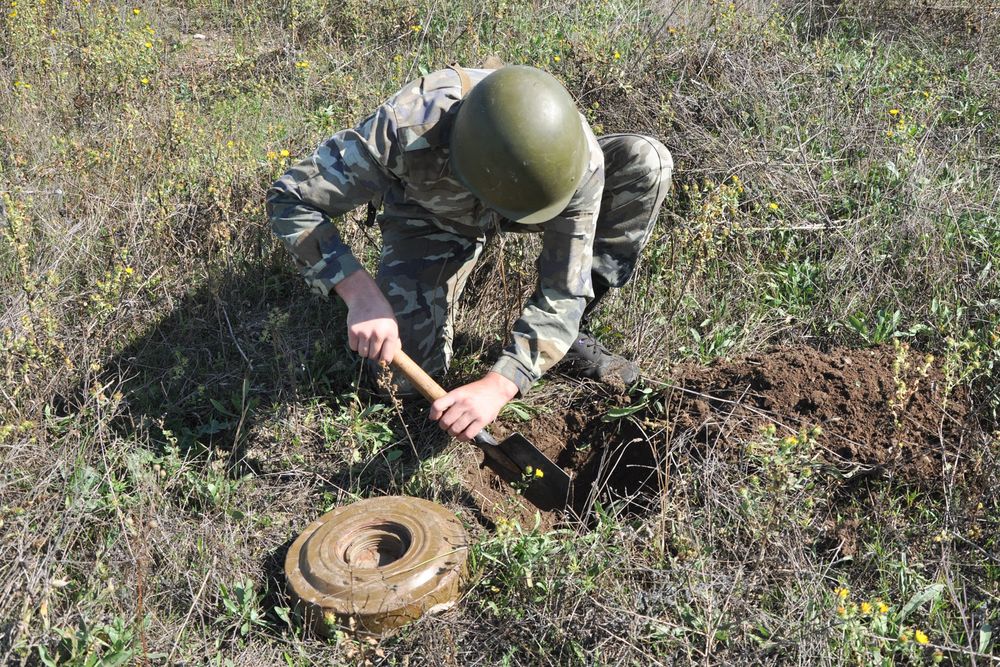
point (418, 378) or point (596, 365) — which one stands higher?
point (418, 378)

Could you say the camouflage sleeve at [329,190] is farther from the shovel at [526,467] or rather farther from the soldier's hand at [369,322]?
the shovel at [526,467]

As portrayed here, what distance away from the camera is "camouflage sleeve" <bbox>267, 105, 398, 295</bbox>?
2881mm

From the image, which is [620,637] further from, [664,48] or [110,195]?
[664,48]

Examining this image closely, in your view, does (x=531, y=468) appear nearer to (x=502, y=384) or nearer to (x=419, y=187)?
(x=502, y=384)

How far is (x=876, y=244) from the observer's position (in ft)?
12.8

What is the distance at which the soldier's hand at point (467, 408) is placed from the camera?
2.64 meters

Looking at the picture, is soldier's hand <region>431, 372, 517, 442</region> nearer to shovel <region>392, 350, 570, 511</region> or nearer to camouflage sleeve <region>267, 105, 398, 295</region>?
shovel <region>392, 350, 570, 511</region>

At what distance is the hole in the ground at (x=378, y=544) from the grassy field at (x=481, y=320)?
0.26m

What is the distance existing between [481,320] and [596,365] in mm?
623

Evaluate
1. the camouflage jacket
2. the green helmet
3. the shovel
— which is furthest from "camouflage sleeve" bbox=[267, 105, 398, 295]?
the shovel

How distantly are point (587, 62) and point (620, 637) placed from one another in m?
3.58

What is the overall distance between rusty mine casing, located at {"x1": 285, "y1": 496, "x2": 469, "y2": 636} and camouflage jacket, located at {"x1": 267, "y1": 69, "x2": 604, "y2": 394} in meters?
0.57

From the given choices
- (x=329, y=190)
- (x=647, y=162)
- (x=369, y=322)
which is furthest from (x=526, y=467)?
(x=647, y=162)

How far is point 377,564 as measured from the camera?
268cm
